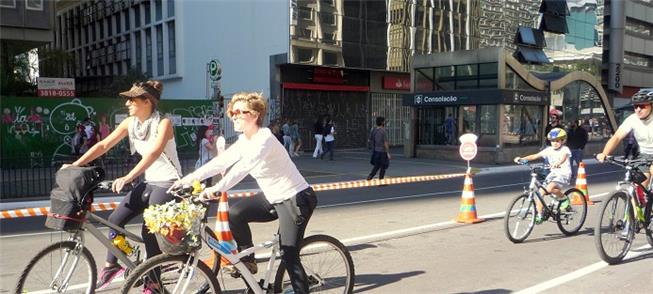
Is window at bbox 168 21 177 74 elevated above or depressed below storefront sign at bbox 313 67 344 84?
above

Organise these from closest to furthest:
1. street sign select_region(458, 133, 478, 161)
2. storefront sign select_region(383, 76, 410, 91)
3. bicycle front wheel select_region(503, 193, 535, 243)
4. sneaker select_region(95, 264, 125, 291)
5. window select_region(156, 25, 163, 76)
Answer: sneaker select_region(95, 264, 125, 291)
bicycle front wheel select_region(503, 193, 535, 243)
street sign select_region(458, 133, 478, 161)
storefront sign select_region(383, 76, 410, 91)
window select_region(156, 25, 163, 76)

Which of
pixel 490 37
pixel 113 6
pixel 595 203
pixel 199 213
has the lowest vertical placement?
pixel 595 203

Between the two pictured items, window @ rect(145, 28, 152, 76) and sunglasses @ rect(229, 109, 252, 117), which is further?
window @ rect(145, 28, 152, 76)

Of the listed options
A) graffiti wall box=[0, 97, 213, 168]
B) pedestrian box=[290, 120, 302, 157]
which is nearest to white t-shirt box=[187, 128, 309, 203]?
graffiti wall box=[0, 97, 213, 168]

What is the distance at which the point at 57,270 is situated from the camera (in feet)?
13.5

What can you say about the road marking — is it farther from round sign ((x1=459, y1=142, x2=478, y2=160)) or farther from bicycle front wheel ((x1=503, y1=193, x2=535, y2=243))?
round sign ((x1=459, y1=142, x2=478, y2=160))

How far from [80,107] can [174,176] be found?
58.4 feet

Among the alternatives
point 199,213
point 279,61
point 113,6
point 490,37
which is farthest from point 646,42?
point 199,213

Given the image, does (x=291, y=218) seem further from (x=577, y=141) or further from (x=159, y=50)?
(x=159, y=50)

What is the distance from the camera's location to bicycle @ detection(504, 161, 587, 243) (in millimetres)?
7207

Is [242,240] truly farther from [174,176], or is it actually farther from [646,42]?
[646,42]

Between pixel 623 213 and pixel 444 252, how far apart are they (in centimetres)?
206

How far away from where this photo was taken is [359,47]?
29.1 meters

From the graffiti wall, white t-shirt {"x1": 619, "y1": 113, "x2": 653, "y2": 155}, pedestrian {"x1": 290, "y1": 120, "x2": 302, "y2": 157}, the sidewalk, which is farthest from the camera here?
pedestrian {"x1": 290, "y1": 120, "x2": 302, "y2": 157}
